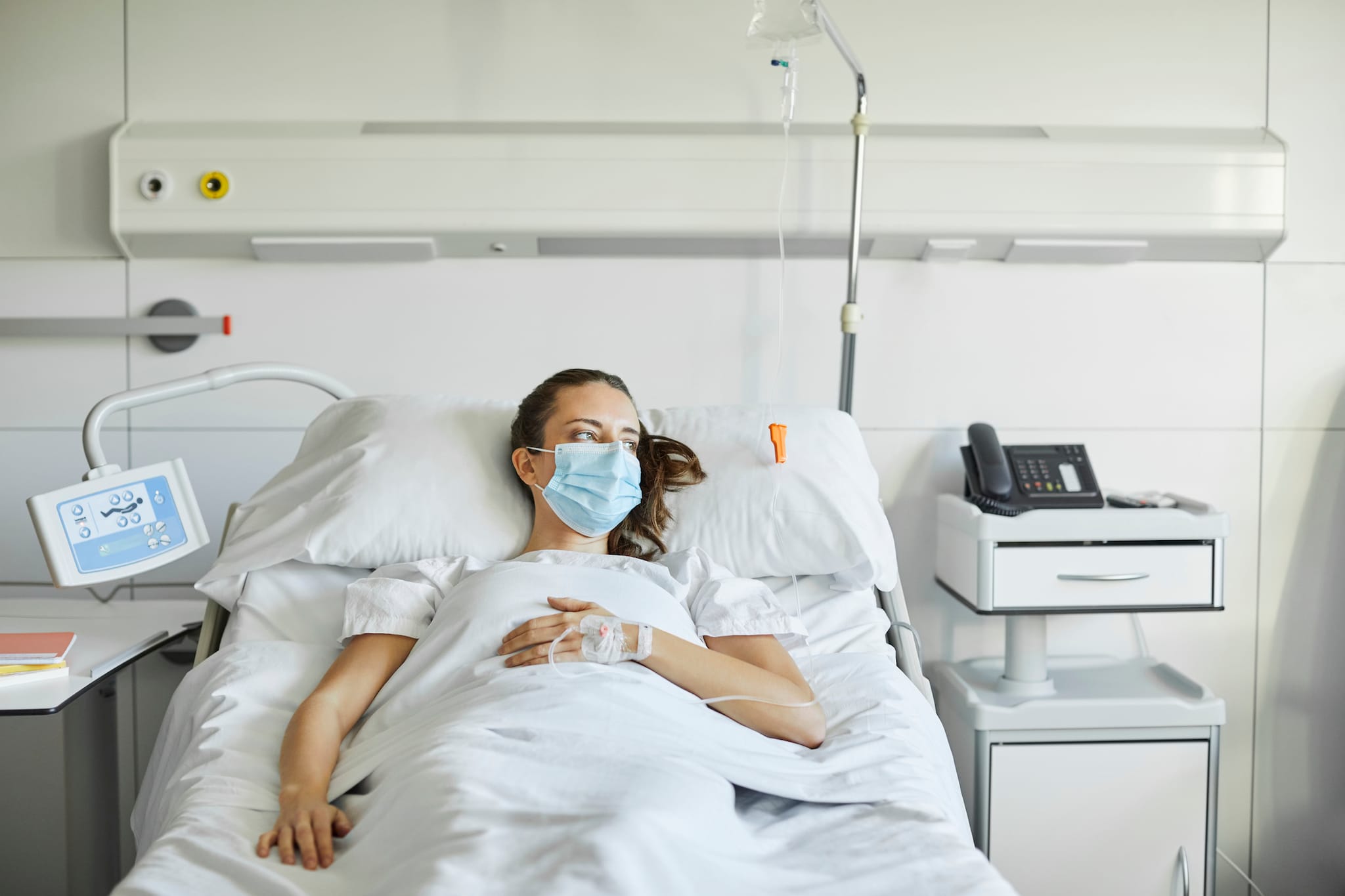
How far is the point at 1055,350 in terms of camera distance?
2.15m

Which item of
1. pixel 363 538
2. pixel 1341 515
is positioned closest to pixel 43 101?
pixel 363 538

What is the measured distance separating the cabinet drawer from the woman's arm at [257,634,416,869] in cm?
114

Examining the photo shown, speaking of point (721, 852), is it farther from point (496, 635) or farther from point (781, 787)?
point (496, 635)

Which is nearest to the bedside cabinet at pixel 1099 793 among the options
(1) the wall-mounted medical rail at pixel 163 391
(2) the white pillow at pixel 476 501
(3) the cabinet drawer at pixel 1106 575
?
(3) the cabinet drawer at pixel 1106 575

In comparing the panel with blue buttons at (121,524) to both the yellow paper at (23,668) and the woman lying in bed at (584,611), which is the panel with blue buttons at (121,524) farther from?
the woman lying in bed at (584,611)

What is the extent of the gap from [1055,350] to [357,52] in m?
1.70

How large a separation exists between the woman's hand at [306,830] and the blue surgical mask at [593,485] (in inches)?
22.1

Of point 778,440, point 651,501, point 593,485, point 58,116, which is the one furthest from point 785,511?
point 58,116

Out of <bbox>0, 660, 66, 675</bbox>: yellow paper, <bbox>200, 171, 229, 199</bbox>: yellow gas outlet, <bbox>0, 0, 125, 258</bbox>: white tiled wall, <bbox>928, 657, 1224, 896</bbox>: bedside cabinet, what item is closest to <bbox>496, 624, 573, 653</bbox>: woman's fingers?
<bbox>0, 660, 66, 675</bbox>: yellow paper

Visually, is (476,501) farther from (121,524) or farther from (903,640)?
(903,640)

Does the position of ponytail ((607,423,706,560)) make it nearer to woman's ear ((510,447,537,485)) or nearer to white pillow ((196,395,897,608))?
white pillow ((196,395,897,608))

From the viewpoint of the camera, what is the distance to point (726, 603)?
1.39 m

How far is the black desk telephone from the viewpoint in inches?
73.9

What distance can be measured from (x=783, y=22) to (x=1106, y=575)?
122 cm
